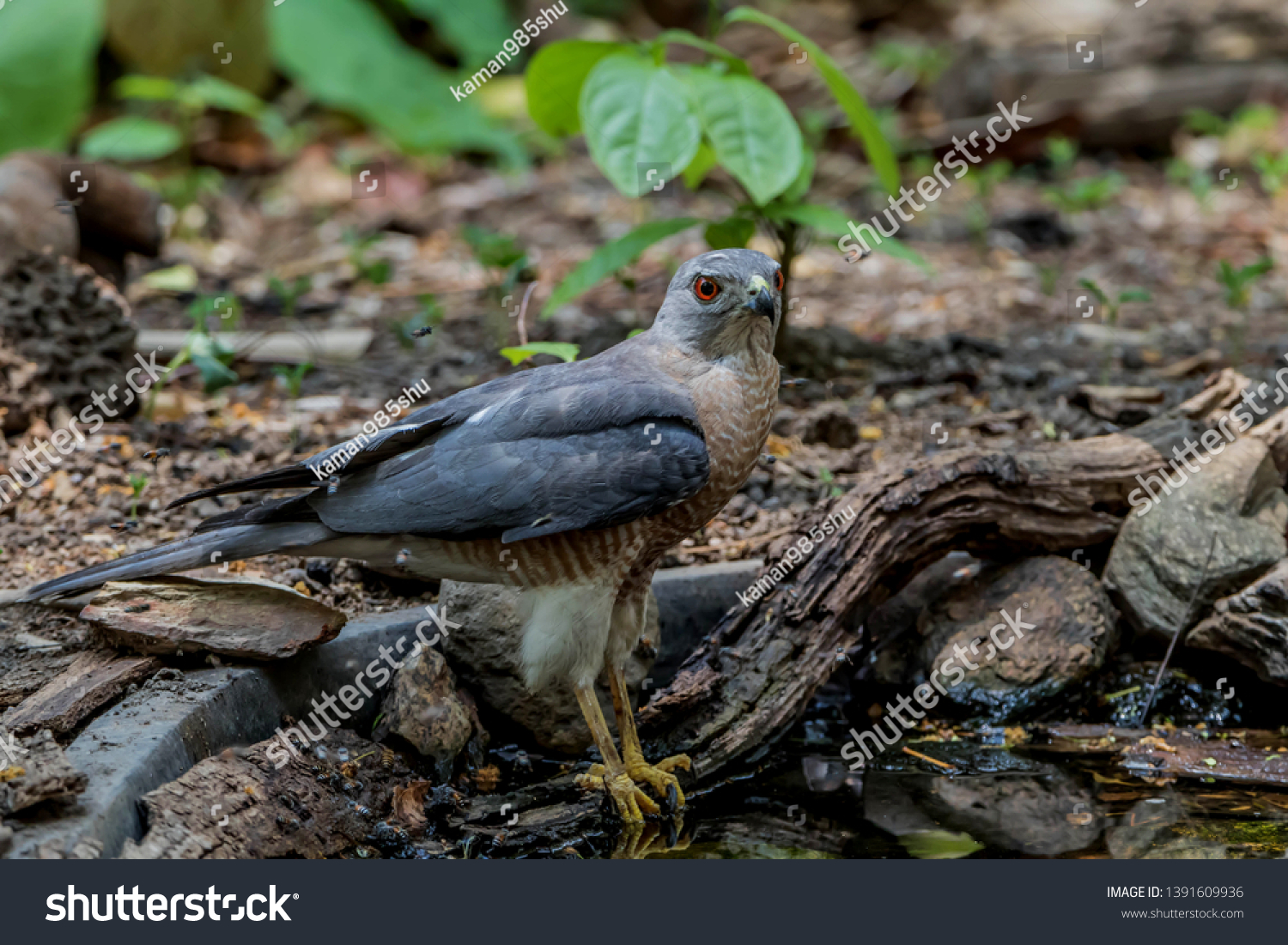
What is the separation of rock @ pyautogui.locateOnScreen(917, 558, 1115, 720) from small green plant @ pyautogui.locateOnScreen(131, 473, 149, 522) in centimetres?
271

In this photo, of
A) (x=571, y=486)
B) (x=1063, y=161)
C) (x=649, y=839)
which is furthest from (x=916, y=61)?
(x=649, y=839)

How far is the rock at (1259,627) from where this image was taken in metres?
3.70

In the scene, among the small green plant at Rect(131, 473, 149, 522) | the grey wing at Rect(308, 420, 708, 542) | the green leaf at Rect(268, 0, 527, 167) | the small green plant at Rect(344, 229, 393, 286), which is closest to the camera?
the grey wing at Rect(308, 420, 708, 542)

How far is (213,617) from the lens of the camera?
340 centimetres

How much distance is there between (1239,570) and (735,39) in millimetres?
7936

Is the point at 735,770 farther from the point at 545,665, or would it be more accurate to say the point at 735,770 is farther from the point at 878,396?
the point at 878,396

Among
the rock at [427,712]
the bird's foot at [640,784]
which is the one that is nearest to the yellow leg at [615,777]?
the bird's foot at [640,784]

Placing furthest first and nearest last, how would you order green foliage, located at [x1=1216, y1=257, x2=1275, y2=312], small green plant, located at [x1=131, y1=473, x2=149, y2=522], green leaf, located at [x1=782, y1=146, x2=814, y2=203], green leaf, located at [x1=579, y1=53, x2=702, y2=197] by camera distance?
green foliage, located at [x1=1216, y1=257, x2=1275, y2=312] → green leaf, located at [x1=782, y1=146, x2=814, y2=203] → green leaf, located at [x1=579, y1=53, x2=702, y2=197] → small green plant, located at [x1=131, y1=473, x2=149, y2=522]

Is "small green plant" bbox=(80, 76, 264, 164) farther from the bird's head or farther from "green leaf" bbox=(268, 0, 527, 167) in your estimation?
the bird's head

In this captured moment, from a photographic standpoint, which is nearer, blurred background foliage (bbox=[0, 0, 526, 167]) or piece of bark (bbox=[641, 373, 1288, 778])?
piece of bark (bbox=[641, 373, 1288, 778])

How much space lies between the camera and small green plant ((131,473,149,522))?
164 inches

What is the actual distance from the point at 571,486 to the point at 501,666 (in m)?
0.79

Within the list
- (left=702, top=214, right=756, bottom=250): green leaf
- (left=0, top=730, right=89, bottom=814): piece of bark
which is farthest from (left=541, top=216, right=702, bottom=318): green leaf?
(left=0, top=730, right=89, bottom=814): piece of bark

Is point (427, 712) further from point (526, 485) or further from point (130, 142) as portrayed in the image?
point (130, 142)
